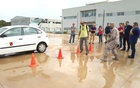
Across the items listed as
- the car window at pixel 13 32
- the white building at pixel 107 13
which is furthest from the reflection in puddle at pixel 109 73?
the white building at pixel 107 13

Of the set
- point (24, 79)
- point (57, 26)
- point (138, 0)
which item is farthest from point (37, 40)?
point (57, 26)

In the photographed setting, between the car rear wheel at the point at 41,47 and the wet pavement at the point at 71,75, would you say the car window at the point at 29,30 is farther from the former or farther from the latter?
the wet pavement at the point at 71,75

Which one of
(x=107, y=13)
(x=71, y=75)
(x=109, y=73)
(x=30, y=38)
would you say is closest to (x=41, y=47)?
(x=30, y=38)

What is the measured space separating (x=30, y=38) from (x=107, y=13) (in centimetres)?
4123

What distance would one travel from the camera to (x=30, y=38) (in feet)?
28.4

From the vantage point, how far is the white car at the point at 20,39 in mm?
7762

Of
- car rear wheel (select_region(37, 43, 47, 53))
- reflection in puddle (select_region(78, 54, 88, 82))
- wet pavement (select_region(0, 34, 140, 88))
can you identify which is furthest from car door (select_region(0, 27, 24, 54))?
reflection in puddle (select_region(78, 54, 88, 82))

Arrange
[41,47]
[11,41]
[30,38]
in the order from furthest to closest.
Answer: [41,47] → [30,38] → [11,41]

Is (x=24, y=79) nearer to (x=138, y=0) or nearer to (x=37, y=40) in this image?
(x=37, y=40)

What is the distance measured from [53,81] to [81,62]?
2593 mm

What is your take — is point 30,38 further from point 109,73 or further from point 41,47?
point 109,73

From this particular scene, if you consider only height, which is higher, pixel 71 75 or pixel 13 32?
pixel 13 32

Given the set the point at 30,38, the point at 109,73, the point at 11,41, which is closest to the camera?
the point at 109,73

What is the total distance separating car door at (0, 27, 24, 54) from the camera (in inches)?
303
